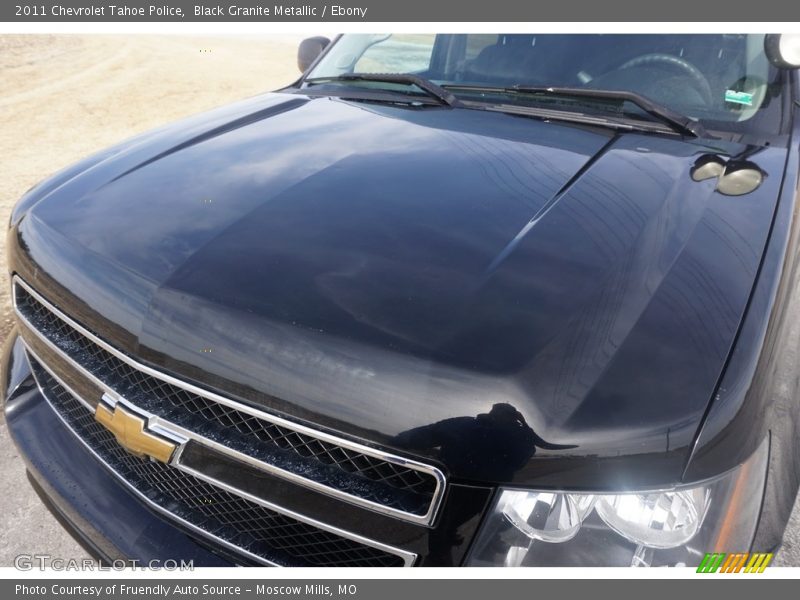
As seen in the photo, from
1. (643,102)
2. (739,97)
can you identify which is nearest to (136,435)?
(643,102)

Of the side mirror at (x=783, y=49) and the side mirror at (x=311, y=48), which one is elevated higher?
the side mirror at (x=783, y=49)

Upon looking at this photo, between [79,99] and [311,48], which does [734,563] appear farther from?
[79,99]

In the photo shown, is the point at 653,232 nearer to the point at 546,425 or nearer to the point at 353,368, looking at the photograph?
the point at 546,425

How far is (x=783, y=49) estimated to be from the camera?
2.24 meters

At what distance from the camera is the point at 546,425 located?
3.86 feet

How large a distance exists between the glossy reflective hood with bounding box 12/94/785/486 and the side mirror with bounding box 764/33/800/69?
1.48 feet

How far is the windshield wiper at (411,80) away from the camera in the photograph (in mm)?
2471

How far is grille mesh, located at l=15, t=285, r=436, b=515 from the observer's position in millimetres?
1280

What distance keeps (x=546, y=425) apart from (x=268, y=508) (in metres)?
0.66

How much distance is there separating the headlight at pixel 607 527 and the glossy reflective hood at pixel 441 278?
0.23ft

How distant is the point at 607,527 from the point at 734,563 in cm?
30
